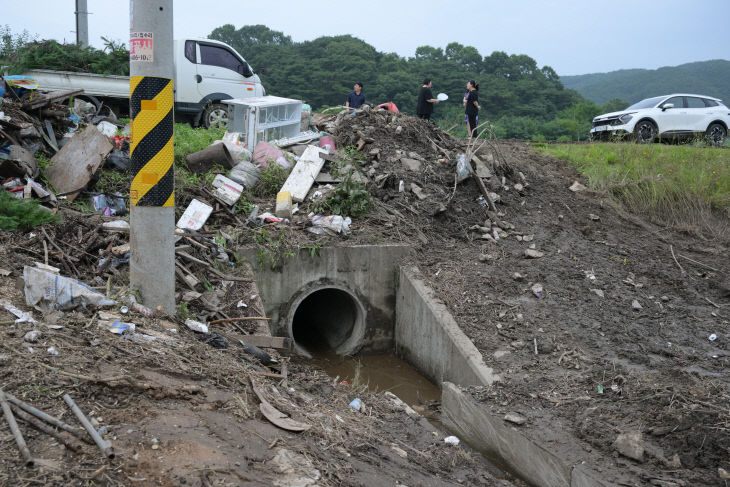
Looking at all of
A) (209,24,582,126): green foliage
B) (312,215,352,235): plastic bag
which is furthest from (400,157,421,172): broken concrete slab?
(209,24,582,126): green foliage

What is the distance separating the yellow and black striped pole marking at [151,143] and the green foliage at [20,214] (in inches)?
78.2

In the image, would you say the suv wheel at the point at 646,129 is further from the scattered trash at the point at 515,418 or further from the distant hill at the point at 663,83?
the distant hill at the point at 663,83

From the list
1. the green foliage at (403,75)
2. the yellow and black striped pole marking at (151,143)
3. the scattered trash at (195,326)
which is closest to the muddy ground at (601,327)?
the scattered trash at (195,326)

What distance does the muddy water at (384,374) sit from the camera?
283 inches

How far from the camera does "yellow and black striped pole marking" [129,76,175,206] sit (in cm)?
414

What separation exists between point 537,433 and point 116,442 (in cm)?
335

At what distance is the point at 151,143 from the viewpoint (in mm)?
4203

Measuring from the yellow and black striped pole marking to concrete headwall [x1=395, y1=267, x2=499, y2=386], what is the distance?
3677 mm

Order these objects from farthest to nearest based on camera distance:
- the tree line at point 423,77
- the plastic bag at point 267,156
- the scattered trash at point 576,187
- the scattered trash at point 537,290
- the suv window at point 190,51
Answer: the tree line at point 423,77, the suv window at point 190,51, the scattered trash at point 576,187, the plastic bag at point 267,156, the scattered trash at point 537,290

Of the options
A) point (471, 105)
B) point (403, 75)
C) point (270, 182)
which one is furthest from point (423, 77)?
point (270, 182)

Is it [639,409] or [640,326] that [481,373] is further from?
[640,326]

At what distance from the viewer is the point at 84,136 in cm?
748

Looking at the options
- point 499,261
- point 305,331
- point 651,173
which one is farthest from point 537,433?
point 651,173

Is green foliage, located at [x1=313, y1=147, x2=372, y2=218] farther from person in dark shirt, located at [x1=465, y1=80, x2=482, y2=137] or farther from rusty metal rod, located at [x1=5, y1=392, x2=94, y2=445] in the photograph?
rusty metal rod, located at [x1=5, y1=392, x2=94, y2=445]
